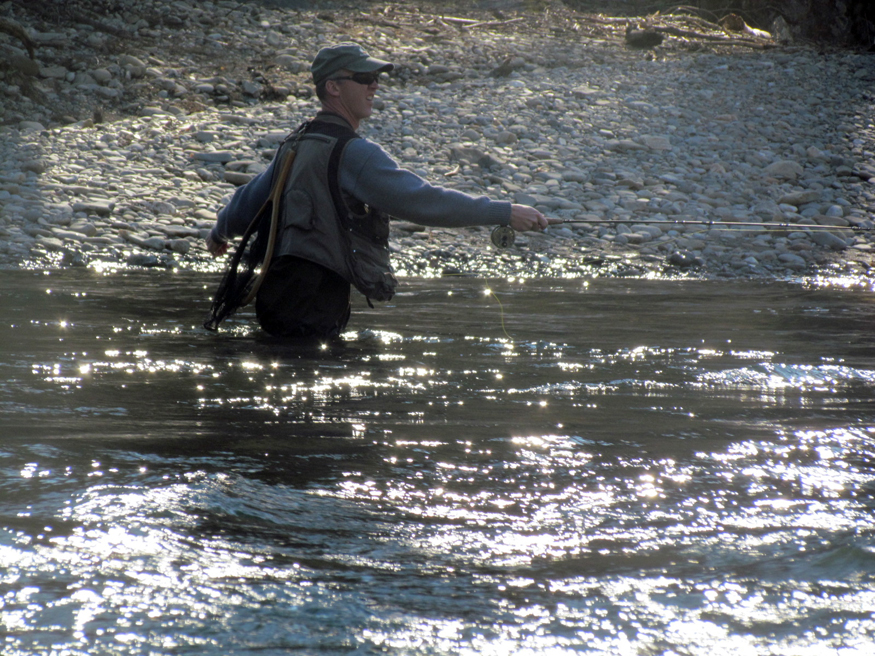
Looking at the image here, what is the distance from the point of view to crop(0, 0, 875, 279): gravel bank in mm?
8977

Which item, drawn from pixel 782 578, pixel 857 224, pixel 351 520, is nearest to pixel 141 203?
pixel 857 224

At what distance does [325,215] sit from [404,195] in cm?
40

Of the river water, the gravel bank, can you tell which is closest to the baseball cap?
the river water

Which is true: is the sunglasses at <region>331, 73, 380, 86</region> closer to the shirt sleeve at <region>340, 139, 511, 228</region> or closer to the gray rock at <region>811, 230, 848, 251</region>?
the shirt sleeve at <region>340, 139, 511, 228</region>

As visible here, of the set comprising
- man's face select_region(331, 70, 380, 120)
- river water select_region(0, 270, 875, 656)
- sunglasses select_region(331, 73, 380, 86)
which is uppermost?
sunglasses select_region(331, 73, 380, 86)

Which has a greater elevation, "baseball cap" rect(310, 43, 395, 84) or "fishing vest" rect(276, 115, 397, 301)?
"baseball cap" rect(310, 43, 395, 84)

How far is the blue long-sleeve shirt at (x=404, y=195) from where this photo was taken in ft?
14.1

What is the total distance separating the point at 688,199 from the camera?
409 inches

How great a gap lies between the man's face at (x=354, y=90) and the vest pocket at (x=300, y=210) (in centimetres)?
49

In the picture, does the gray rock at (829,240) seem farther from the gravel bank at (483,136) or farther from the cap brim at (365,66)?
the cap brim at (365,66)

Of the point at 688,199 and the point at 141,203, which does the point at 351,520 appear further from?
the point at 688,199

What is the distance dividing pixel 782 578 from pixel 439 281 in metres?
5.87

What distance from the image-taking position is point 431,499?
2.49 meters

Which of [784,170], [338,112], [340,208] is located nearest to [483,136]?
[784,170]
